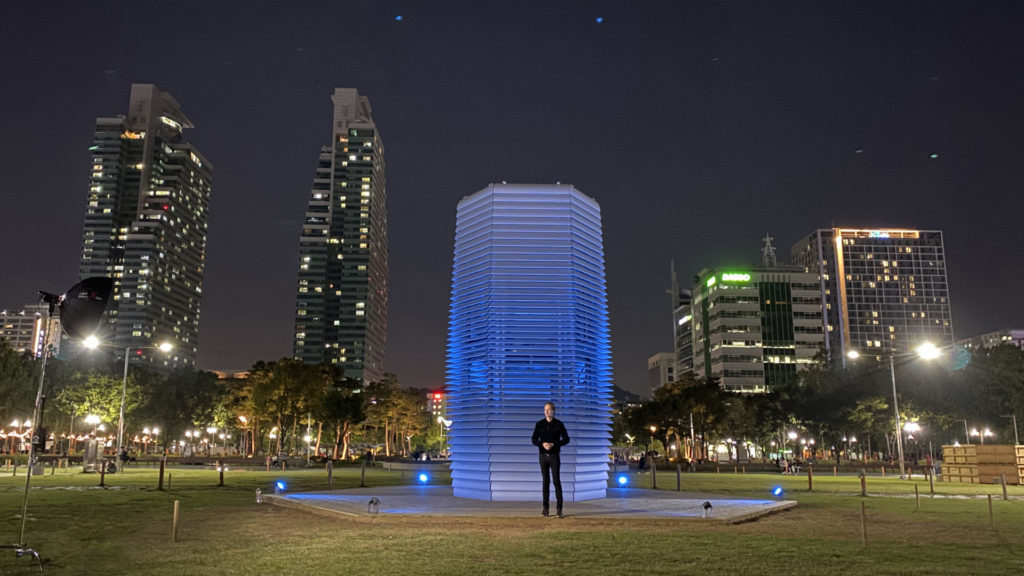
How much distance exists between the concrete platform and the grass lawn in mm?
352

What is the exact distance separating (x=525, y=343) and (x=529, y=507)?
155 inches

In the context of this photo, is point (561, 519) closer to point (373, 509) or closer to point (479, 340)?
point (373, 509)

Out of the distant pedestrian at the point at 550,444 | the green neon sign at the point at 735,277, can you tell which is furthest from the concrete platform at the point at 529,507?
the green neon sign at the point at 735,277

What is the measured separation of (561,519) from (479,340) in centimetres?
574

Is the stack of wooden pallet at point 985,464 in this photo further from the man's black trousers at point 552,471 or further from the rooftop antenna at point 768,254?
the rooftop antenna at point 768,254

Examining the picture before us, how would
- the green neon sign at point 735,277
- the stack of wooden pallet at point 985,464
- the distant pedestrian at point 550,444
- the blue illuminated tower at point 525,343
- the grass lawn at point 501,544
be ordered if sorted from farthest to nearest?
the green neon sign at point 735,277
the stack of wooden pallet at point 985,464
the blue illuminated tower at point 525,343
the distant pedestrian at point 550,444
the grass lawn at point 501,544

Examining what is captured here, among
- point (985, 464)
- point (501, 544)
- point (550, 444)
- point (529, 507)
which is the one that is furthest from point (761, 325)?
point (501, 544)

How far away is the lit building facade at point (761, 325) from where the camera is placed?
15312cm

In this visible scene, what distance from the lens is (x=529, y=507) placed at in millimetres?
15141

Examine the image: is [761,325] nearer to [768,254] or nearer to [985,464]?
[768,254]

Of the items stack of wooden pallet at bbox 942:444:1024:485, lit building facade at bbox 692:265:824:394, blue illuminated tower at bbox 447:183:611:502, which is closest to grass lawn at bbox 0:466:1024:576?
blue illuminated tower at bbox 447:183:611:502

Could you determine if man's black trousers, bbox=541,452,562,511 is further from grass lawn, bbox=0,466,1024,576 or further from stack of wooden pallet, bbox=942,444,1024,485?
stack of wooden pallet, bbox=942,444,1024,485

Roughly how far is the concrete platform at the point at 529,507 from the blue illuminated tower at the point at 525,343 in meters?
0.89

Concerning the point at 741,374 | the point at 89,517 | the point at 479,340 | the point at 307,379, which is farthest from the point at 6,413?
the point at 741,374
